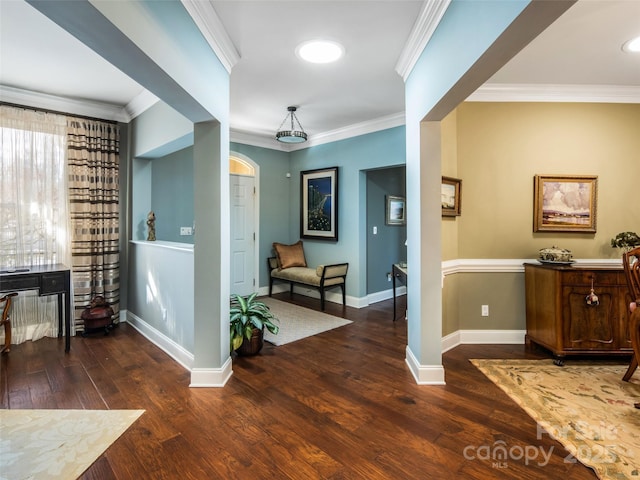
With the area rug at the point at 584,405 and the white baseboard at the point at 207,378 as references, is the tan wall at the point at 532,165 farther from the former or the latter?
the white baseboard at the point at 207,378

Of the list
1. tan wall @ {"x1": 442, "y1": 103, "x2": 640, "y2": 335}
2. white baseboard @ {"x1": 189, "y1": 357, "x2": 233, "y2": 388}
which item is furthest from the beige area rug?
tan wall @ {"x1": 442, "y1": 103, "x2": 640, "y2": 335}

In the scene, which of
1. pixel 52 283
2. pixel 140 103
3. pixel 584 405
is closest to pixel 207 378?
pixel 52 283

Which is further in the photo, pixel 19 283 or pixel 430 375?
pixel 19 283

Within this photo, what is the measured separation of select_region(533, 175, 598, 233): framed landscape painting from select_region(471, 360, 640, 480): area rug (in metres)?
1.32

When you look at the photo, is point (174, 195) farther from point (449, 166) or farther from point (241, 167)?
point (449, 166)

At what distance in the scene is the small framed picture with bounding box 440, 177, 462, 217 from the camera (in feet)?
10.3

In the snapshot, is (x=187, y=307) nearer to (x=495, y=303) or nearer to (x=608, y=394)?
(x=495, y=303)

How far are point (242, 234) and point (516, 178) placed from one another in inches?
153

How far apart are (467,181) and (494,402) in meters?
2.05

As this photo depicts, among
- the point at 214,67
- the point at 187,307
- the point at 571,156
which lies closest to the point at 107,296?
the point at 187,307

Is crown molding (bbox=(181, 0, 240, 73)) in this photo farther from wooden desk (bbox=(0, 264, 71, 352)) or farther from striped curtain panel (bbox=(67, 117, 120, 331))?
wooden desk (bbox=(0, 264, 71, 352))

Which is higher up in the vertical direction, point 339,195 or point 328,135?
point 328,135

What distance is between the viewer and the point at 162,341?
322 cm

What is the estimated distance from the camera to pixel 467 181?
331cm
